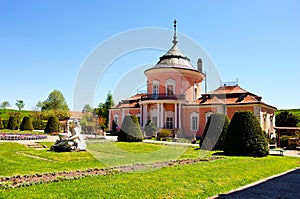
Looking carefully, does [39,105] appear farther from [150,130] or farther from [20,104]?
[150,130]

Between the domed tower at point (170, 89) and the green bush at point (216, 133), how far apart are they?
1284 centimetres

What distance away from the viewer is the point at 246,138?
13523 millimetres

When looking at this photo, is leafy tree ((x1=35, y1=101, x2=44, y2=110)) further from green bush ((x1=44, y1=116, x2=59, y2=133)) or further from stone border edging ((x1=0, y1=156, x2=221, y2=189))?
stone border edging ((x1=0, y1=156, x2=221, y2=189))

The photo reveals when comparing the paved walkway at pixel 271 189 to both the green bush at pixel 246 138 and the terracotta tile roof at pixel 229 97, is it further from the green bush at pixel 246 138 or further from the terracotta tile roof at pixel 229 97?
the terracotta tile roof at pixel 229 97

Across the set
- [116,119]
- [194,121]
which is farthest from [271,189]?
[116,119]

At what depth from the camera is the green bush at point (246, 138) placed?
13.4 metres

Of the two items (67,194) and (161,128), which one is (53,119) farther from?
(67,194)

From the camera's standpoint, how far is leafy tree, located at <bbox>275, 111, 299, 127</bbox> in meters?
31.8

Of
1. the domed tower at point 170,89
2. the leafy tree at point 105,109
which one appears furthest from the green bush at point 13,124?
the domed tower at point 170,89

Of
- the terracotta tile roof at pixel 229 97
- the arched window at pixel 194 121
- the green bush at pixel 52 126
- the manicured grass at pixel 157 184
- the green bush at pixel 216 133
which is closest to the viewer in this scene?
the manicured grass at pixel 157 184

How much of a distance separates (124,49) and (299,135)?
18124mm

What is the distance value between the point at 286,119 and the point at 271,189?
28.1 m

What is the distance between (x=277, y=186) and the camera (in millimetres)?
8000

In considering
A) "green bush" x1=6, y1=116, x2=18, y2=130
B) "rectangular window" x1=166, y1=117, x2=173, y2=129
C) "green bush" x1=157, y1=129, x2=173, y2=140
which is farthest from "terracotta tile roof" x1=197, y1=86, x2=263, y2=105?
"green bush" x1=6, y1=116, x2=18, y2=130
